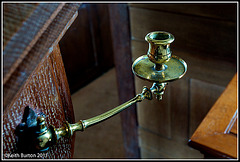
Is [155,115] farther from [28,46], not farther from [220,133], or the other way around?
[28,46]

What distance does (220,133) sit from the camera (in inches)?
40.1

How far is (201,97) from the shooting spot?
172cm

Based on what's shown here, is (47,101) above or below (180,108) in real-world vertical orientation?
above

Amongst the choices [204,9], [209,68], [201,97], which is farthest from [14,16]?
[201,97]

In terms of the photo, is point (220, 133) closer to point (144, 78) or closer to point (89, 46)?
point (144, 78)

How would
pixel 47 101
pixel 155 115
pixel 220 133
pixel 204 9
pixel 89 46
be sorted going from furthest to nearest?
1. pixel 89 46
2. pixel 155 115
3. pixel 204 9
4. pixel 220 133
5. pixel 47 101

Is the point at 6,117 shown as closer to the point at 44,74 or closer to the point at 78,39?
the point at 44,74

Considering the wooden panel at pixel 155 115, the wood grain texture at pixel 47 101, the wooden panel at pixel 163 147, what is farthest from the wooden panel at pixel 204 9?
the wood grain texture at pixel 47 101

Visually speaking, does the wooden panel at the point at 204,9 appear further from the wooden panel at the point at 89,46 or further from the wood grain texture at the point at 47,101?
the wooden panel at the point at 89,46

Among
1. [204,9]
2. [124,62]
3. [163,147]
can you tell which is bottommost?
[163,147]

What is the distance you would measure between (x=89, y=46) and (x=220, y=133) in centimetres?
243

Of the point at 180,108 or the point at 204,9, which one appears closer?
the point at 204,9

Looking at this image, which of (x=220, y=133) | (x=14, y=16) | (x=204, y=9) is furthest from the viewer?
(x=204, y=9)

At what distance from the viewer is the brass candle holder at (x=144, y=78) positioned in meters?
0.36
